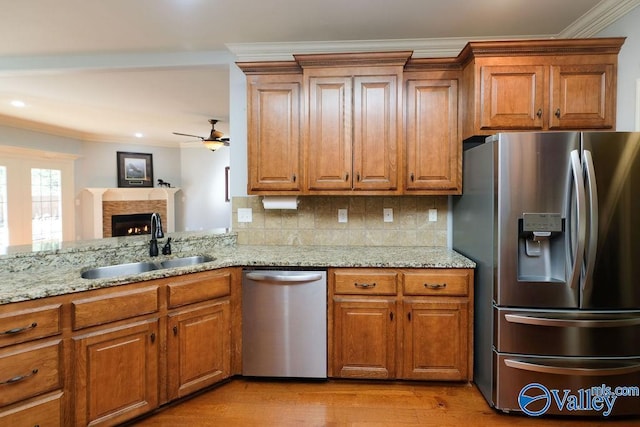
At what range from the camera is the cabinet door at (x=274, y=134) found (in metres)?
2.61

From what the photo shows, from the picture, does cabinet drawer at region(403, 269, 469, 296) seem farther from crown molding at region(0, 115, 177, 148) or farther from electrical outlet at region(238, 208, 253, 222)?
crown molding at region(0, 115, 177, 148)

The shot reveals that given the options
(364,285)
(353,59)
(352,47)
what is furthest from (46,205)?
(364,285)

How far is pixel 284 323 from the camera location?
2.34 metres

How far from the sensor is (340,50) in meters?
2.82

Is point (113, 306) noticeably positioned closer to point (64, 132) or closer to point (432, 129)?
point (432, 129)

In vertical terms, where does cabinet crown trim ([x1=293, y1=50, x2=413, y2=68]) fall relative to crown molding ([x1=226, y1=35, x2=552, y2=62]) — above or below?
below

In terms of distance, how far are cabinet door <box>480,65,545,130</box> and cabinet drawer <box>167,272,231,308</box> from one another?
2.09 metres

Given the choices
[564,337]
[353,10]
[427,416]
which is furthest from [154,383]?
[353,10]

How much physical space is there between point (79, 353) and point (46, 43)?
2.56 metres

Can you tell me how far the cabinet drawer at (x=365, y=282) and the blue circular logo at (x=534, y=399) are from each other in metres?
0.92

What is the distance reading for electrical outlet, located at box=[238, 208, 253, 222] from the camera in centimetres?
299

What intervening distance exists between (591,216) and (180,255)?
2572mm

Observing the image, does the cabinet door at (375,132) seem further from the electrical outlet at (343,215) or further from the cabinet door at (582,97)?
the cabinet door at (582,97)

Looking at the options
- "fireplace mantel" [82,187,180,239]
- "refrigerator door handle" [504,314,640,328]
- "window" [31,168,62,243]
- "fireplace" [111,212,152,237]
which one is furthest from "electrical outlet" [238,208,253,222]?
"fireplace" [111,212,152,237]
